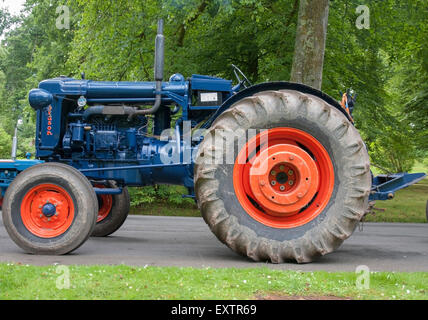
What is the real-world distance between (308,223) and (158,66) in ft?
8.55

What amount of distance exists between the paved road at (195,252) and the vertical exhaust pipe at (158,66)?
5.73ft

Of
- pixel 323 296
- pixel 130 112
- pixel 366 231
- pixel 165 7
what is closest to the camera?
pixel 323 296

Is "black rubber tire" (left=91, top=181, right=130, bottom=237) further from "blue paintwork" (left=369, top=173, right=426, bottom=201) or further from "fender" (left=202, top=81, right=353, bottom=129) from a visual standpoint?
"blue paintwork" (left=369, top=173, right=426, bottom=201)

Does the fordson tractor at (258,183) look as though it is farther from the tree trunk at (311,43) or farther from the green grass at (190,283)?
the tree trunk at (311,43)

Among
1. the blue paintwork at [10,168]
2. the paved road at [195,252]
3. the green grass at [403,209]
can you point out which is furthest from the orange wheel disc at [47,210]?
the green grass at [403,209]

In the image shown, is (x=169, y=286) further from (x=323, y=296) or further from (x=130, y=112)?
(x=130, y=112)

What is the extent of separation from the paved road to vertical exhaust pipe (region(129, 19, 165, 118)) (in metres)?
1.75

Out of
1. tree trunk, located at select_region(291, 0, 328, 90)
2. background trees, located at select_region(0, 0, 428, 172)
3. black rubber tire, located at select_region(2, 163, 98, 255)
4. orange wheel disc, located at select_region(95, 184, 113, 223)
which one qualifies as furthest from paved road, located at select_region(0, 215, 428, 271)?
background trees, located at select_region(0, 0, 428, 172)

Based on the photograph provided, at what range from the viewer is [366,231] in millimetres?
9883

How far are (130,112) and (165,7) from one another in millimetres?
6994

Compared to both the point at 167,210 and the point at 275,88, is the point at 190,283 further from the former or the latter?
the point at 167,210

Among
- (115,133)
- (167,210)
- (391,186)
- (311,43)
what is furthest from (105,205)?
(167,210)

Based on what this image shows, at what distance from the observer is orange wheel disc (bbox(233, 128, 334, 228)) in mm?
5910
